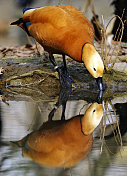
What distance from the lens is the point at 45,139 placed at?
301 cm

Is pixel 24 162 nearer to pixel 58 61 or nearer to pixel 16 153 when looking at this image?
pixel 16 153

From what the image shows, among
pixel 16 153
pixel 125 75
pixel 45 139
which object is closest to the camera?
pixel 16 153

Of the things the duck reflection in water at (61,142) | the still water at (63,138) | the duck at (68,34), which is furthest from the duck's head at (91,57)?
the duck reflection in water at (61,142)

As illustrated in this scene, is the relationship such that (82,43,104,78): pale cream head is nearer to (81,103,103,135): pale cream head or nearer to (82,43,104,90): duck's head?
(82,43,104,90): duck's head

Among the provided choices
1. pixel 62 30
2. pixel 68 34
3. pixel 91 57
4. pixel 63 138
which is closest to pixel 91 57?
pixel 91 57

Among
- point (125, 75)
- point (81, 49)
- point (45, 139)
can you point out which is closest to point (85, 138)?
point (45, 139)

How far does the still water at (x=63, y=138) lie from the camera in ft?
7.66

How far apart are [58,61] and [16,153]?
449 centimetres

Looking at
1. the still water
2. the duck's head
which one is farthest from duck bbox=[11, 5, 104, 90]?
the still water

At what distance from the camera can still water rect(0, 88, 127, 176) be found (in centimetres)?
234

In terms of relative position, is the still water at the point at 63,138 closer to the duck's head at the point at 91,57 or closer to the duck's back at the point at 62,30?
the duck's head at the point at 91,57

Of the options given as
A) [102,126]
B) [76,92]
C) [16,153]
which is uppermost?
[16,153]

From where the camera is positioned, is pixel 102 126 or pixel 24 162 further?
pixel 102 126

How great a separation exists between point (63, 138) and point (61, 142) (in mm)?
131
